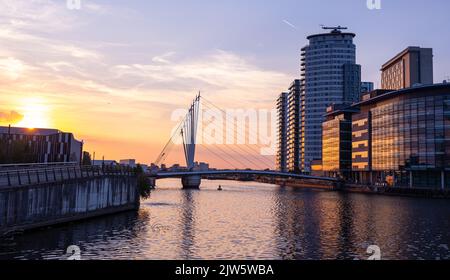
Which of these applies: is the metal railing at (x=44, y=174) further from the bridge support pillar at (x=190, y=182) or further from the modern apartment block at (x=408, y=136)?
the bridge support pillar at (x=190, y=182)

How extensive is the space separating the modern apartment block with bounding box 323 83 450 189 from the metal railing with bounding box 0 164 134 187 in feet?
338

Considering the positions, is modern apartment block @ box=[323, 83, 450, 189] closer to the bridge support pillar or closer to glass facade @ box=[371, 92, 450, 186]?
glass facade @ box=[371, 92, 450, 186]

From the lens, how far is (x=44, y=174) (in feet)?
159

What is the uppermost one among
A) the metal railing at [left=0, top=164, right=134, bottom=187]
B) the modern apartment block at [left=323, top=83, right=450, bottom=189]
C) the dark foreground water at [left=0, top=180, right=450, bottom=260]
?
the modern apartment block at [left=323, top=83, right=450, bottom=189]

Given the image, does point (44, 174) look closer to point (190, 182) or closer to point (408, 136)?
point (408, 136)

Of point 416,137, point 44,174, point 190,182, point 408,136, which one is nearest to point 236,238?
point 44,174

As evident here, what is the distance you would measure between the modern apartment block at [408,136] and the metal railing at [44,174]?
103 meters

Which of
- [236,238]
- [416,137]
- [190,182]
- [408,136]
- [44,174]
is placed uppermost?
[408,136]

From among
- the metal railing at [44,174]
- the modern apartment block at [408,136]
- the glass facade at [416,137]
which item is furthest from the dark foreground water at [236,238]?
the modern apartment block at [408,136]

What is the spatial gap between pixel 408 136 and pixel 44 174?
121 m

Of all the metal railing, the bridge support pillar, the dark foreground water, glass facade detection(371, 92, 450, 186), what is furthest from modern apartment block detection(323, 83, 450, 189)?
the metal railing

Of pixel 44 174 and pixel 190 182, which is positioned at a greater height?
pixel 44 174

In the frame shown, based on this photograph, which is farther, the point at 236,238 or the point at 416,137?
the point at 416,137

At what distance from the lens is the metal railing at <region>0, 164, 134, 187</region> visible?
139ft
